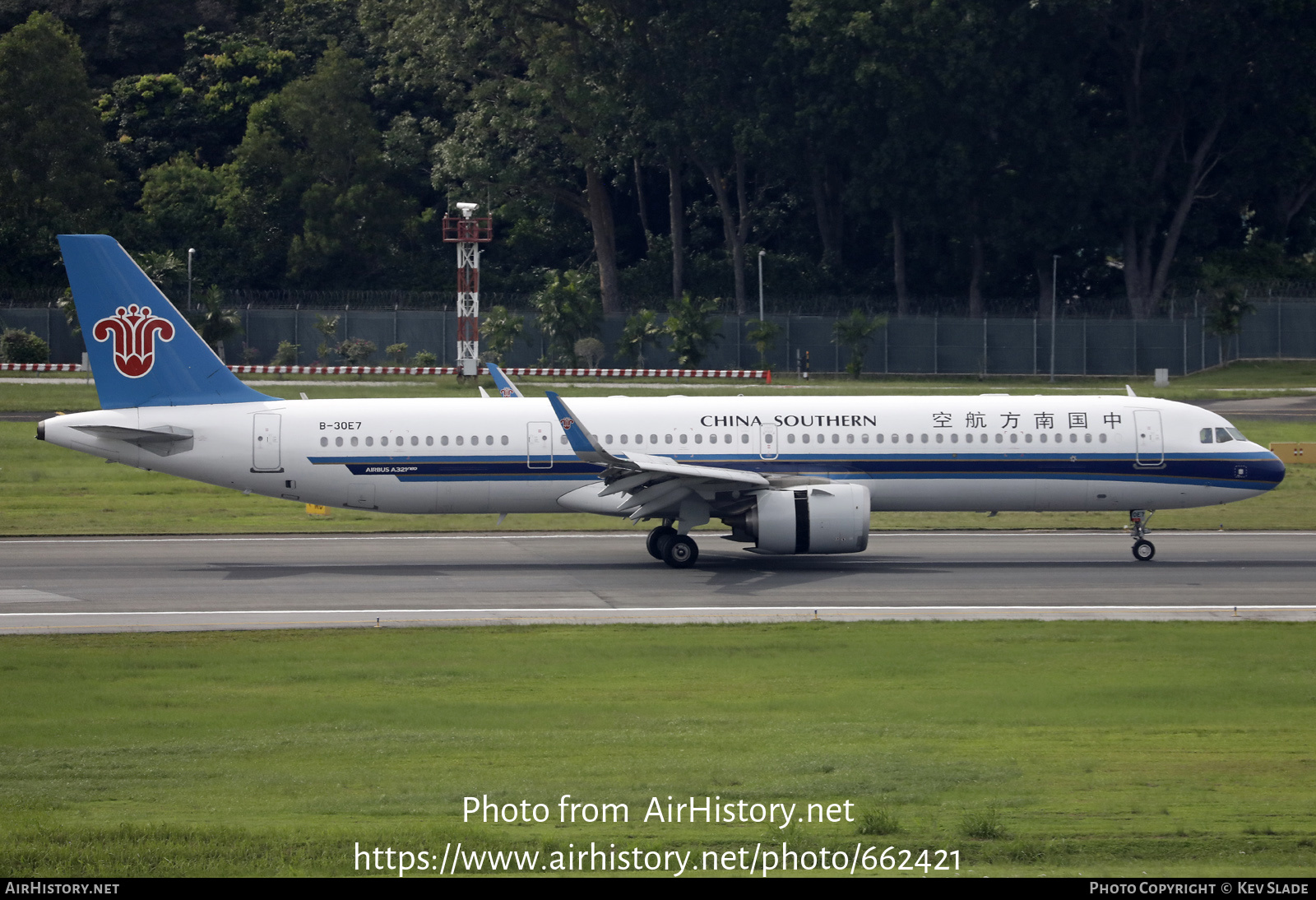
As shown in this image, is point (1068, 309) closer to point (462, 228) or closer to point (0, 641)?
point (462, 228)

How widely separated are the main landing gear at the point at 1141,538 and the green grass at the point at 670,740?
7.88m

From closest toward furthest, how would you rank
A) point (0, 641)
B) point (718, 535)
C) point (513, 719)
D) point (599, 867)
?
1. point (599, 867)
2. point (513, 719)
3. point (0, 641)
4. point (718, 535)

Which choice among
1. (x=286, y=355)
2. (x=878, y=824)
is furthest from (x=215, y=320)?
(x=878, y=824)

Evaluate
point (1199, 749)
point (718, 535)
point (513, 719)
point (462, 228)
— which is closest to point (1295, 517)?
point (718, 535)

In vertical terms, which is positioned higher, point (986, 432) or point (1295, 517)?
point (986, 432)

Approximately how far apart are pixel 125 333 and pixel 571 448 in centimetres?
991

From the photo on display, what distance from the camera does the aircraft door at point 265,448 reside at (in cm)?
3058

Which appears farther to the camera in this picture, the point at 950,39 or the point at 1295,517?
the point at 950,39

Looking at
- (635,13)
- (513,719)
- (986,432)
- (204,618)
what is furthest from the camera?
(635,13)

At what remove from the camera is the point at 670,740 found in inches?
623

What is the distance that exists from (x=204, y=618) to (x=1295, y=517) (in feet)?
91.8

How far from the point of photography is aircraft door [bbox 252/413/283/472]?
30.6 metres

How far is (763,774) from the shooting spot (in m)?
14.1

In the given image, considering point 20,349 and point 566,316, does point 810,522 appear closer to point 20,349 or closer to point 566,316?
point 566,316
